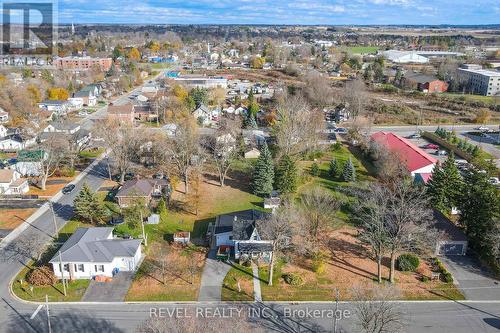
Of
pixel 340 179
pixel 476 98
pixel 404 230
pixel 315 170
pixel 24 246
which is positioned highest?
pixel 476 98

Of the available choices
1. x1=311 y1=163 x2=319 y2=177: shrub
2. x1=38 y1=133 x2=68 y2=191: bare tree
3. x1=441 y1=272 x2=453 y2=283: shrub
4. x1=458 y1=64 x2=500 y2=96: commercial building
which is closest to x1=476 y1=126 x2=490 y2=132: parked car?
x1=458 y1=64 x2=500 y2=96: commercial building

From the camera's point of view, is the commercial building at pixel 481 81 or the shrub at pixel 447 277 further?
the commercial building at pixel 481 81

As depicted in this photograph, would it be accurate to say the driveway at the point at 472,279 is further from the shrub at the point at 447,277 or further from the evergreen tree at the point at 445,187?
the evergreen tree at the point at 445,187

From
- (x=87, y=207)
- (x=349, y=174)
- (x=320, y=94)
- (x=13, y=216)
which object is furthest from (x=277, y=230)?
(x=320, y=94)

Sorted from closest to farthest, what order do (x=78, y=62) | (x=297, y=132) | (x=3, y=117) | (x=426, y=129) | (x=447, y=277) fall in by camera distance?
(x=447, y=277) < (x=297, y=132) < (x=3, y=117) < (x=426, y=129) < (x=78, y=62)

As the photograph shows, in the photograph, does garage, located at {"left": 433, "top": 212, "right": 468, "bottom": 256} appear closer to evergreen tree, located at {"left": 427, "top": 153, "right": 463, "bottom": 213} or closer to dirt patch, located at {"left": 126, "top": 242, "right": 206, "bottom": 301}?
evergreen tree, located at {"left": 427, "top": 153, "right": 463, "bottom": 213}

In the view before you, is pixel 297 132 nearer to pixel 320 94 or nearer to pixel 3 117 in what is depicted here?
pixel 320 94

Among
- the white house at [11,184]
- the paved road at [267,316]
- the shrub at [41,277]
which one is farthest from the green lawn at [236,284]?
the white house at [11,184]
